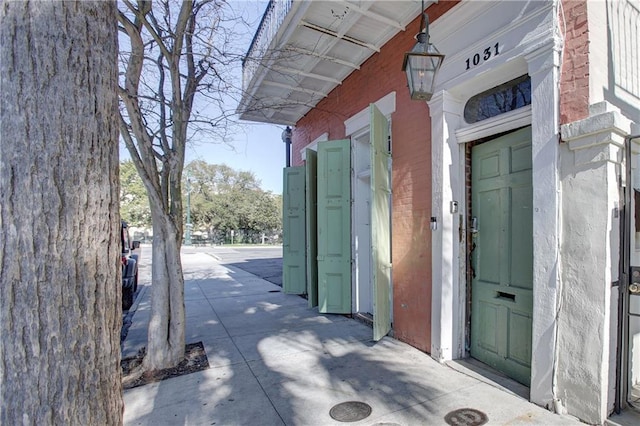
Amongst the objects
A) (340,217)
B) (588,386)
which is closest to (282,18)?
(340,217)

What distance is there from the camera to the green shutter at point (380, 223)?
4.34 meters

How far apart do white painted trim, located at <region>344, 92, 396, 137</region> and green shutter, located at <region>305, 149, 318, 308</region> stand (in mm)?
1125

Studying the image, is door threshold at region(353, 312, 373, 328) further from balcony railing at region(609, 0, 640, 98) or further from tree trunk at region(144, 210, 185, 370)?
balcony railing at region(609, 0, 640, 98)

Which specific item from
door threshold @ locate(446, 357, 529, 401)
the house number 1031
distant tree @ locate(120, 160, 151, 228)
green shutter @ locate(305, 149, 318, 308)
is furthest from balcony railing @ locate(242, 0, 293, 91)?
distant tree @ locate(120, 160, 151, 228)

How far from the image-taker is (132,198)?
112ft

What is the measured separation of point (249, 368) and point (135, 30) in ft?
12.7

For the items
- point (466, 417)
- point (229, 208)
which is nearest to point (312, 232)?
point (466, 417)

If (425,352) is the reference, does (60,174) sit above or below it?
above

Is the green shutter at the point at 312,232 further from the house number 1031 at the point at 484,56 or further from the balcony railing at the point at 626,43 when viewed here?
the balcony railing at the point at 626,43

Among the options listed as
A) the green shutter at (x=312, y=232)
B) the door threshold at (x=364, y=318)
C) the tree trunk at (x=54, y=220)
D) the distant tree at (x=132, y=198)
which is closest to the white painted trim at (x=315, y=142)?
the green shutter at (x=312, y=232)

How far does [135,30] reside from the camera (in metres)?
3.60

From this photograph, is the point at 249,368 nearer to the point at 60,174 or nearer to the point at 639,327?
the point at 60,174

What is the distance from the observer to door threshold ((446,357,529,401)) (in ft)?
10.4

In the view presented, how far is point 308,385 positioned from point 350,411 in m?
0.62
